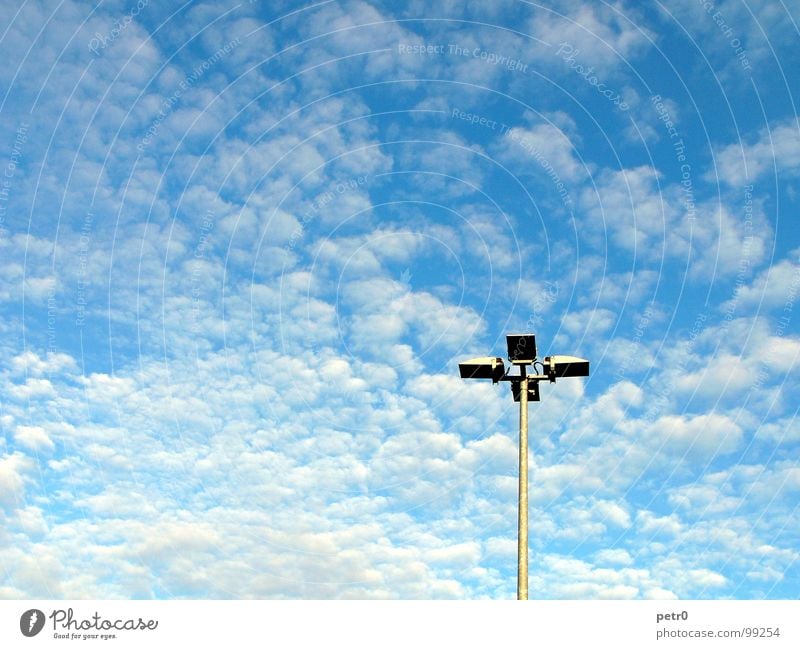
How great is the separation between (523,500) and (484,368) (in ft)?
9.88

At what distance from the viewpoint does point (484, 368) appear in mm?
16875
